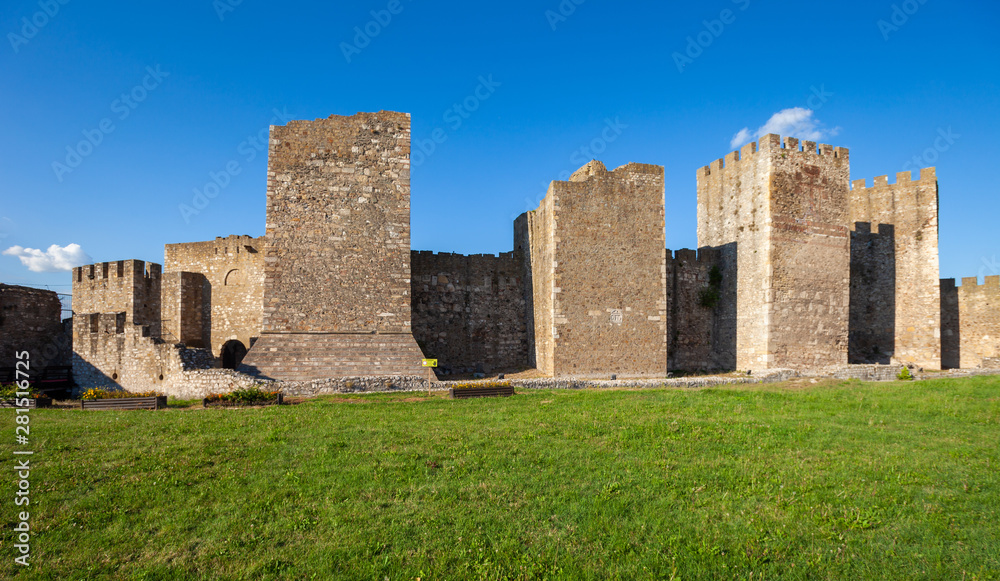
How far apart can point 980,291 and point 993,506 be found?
25.8m

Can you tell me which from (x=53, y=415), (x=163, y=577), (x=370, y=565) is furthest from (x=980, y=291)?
(x=53, y=415)

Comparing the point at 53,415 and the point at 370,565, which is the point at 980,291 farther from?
the point at 53,415

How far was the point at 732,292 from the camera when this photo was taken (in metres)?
21.8

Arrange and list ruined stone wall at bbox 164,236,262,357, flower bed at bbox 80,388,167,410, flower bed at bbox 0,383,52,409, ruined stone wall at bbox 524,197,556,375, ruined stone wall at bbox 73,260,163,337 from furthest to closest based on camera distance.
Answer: ruined stone wall at bbox 164,236,262,357, ruined stone wall at bbox 73,260,163,337, ruined stone wall at bbox 524,197,556,375, flower bed at bbox 80,388,167,410, flower bed at bbox 0,383,52,409

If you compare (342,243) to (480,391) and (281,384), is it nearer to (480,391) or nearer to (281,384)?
(281,384)

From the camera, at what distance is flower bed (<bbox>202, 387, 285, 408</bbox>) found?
42.7 ft

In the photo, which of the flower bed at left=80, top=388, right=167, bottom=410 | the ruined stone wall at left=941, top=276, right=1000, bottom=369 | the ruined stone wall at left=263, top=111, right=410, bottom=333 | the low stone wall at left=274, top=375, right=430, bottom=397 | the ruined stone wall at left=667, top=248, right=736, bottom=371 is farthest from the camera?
the ruined stone wall at left=941, top=276, right=1000, bottom=369

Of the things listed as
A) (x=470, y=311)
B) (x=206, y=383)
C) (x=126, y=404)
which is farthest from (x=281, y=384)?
(x=470, y=311)

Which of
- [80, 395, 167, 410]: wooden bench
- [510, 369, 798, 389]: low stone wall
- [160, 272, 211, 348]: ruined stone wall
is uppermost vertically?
[160, 272, 211, 348]: ruined stone wall

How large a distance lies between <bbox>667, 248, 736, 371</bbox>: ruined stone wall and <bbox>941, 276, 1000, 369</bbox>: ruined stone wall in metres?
13.0

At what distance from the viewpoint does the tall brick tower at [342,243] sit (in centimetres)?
1675

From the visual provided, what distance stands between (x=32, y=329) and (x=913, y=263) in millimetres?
38463

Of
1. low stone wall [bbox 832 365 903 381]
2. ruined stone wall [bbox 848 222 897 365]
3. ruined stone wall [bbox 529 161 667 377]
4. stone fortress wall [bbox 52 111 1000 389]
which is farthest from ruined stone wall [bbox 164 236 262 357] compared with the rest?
ruined stone wall [bbox 848 222 897 365]

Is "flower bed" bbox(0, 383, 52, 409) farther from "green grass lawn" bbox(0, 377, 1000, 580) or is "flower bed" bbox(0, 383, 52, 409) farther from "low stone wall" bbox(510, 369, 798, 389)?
"low stone wall" bbox(510, 369, 798, 389)
